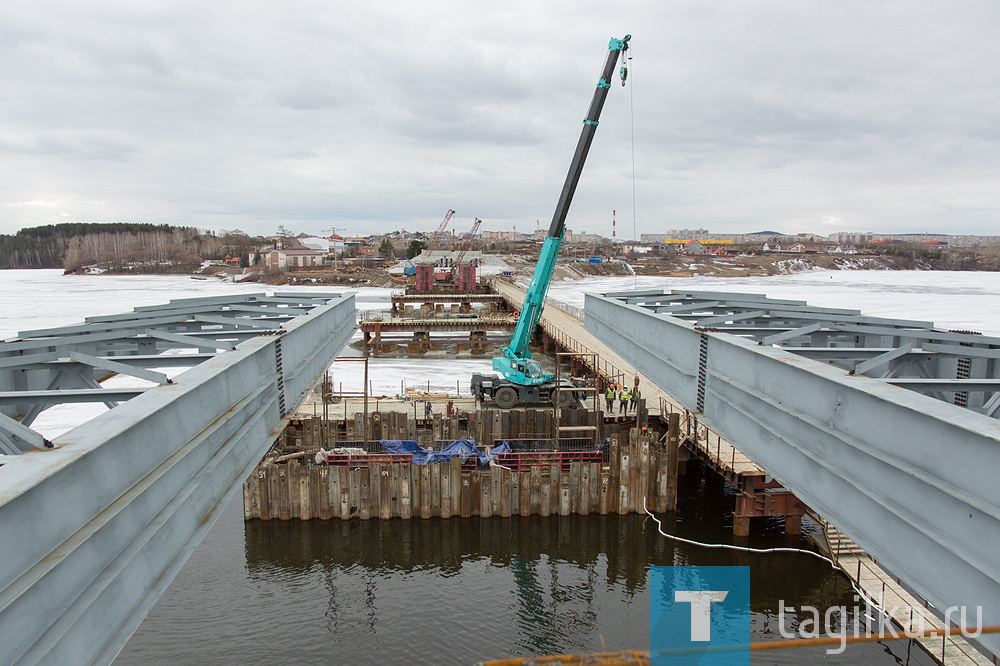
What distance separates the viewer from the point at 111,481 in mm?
3791

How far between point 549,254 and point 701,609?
47.6 ft

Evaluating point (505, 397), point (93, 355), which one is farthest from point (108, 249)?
point (93, 355)

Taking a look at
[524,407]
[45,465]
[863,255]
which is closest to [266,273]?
[524,407]

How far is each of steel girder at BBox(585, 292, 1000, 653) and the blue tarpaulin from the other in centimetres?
1199

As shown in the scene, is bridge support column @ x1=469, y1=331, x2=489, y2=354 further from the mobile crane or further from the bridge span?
the bridge span

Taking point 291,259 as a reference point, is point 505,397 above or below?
below

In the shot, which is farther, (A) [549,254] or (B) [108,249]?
(B) [108,249]

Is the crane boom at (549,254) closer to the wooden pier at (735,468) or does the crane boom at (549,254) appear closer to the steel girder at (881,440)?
the wooden pier at (735,468)

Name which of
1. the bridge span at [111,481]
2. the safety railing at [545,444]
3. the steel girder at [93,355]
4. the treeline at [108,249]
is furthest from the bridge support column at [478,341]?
the treeline at [108,249]

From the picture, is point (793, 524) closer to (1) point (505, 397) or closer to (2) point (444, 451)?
(2) point (444, 451)

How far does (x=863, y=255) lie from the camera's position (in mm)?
188500

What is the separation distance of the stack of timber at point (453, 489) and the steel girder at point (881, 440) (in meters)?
10.7

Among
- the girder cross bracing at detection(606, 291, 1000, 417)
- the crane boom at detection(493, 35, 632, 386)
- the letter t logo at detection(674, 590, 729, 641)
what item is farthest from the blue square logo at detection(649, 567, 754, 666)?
the crane boom at detection(493, 35, 632, 386)

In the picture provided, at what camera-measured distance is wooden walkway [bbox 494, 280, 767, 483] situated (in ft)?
59.5
